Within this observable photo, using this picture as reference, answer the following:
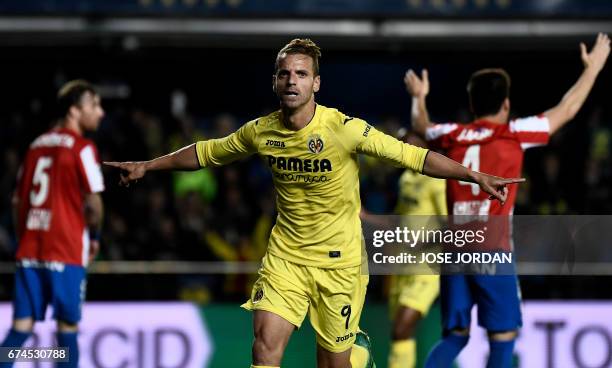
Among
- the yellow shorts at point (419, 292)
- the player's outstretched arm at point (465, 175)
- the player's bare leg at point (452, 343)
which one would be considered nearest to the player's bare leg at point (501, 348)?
the player's bare leg at point (452, 343)

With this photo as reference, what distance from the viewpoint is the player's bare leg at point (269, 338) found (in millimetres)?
6645

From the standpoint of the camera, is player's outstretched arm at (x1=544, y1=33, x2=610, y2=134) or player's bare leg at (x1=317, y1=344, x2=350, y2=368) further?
player's outstretched arm at (x1=544, y1=33, x2=610, y2=134)

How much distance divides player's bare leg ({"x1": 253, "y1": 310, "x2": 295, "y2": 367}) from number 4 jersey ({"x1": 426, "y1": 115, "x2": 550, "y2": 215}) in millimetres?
1775

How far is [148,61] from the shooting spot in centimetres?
1606

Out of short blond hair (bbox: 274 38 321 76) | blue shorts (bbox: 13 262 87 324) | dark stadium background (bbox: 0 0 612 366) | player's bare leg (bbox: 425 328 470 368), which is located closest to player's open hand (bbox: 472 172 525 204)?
short blond hair (bbox: 274 38 321 76)

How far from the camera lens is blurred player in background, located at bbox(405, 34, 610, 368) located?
798 cm

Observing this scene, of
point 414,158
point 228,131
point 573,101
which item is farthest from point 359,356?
point 228,131

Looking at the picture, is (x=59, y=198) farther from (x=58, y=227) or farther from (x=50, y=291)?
(x=50, y=291)

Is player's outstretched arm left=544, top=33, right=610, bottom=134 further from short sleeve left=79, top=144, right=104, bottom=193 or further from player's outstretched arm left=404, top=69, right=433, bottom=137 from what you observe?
short sleeve left=79, top=144, right=104, bottom=193

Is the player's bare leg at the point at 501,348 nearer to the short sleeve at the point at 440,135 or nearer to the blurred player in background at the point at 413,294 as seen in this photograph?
the blurred player in background at the point at 413,294

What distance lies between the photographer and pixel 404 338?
9.08 m

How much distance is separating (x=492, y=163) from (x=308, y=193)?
1.59m

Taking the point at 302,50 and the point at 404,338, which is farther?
the point at 404,338

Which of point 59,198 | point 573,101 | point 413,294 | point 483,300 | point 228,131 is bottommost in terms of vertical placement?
point 483,300
